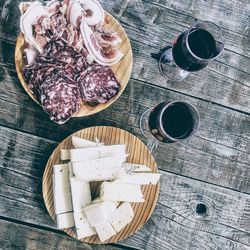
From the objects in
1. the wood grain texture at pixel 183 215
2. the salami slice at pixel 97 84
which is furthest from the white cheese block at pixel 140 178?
the salami slice at pixel 97 84

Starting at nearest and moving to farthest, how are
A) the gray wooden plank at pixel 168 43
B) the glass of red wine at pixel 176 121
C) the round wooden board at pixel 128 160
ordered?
the glass of red wine at pixel 176 121 → the round wooden board at pixel 128 160 → the gray wooden plank at pixel 168 43

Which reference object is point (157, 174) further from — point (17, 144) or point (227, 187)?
point (17, 144)

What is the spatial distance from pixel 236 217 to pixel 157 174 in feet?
1.10

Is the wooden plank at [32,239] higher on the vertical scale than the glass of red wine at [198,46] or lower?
lower

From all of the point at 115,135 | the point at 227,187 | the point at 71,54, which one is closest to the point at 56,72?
the point at 71,54

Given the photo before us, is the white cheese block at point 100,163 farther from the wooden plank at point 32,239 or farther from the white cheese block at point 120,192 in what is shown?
the wooden plank at point 32,239

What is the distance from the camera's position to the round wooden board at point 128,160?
4.67ft

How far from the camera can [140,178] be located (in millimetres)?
1419

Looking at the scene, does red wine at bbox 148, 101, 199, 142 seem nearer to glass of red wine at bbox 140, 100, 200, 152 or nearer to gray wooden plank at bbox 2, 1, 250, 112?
glass of red wine at bbox 140, 100, 200, 152

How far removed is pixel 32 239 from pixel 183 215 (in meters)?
0.46

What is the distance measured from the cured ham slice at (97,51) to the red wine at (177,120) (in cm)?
20

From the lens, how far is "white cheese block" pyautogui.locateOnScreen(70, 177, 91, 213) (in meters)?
1.38

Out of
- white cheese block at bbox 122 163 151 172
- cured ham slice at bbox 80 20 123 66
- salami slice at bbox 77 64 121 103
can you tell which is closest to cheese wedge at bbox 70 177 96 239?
white cheese block at bbox 122 163 151 172

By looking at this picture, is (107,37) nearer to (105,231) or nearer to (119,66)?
(119,66)
